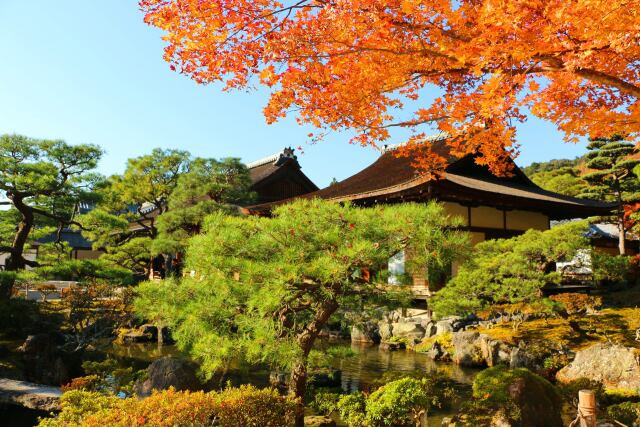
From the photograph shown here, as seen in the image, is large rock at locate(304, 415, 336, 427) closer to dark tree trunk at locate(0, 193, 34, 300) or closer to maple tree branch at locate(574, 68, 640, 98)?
maple tree branch at locate(574, 68, 640, 98)

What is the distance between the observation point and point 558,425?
6461 millimetres

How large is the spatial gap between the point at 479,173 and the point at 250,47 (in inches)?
541

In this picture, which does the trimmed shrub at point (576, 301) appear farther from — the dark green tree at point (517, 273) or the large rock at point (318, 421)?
the large rock at point (318, 421)

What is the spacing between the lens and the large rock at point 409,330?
14703 mm

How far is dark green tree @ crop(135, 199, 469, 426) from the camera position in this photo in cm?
527

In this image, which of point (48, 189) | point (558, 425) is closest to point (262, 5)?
point (558, 425)

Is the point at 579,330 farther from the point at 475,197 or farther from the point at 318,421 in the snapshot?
Result: the point at 318,421

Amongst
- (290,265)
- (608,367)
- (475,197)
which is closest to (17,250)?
(290,265)

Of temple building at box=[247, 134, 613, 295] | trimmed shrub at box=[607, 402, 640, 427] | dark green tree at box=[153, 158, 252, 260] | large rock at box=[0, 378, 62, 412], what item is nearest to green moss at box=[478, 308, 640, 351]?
temple building at box=[247, 134, 613, 295]

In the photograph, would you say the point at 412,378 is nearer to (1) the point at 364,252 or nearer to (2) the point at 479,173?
(1) the point at 364,252

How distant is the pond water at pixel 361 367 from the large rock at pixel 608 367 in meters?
2.13

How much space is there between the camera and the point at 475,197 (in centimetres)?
1507

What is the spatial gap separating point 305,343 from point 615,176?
77.6 ft

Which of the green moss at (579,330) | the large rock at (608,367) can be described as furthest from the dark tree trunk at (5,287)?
the large rock at (608,367)
